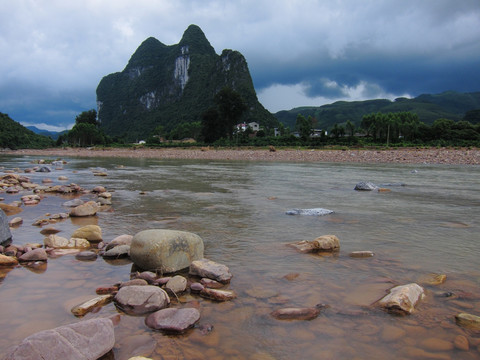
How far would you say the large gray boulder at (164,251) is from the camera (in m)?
4.41

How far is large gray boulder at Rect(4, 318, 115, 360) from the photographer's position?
2.31 meters

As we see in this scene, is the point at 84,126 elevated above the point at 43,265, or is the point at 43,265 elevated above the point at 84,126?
the point at 84,126

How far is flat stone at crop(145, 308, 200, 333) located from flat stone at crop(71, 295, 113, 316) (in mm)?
604

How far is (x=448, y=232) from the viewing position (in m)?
6.49

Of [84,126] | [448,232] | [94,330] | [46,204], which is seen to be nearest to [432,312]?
[94,330]

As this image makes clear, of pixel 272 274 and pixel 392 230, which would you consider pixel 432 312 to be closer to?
pixel 272 274

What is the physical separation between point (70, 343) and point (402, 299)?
3111 millimetres

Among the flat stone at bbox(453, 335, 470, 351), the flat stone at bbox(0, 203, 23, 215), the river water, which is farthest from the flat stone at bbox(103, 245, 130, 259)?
the flat stone at bbox(0, 203, 23, 215)

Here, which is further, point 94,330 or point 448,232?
point 448,232

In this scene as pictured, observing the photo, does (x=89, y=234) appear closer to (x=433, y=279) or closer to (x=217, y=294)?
(x=217, y=294)

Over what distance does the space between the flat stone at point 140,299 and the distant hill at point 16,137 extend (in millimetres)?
102653

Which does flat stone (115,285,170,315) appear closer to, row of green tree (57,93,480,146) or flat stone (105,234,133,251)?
flat stone (105,234,133,251)

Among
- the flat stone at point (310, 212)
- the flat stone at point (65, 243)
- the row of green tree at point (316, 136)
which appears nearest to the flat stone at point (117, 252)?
the flat stone at point (65, 243)

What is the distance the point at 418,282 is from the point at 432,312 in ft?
2.59
